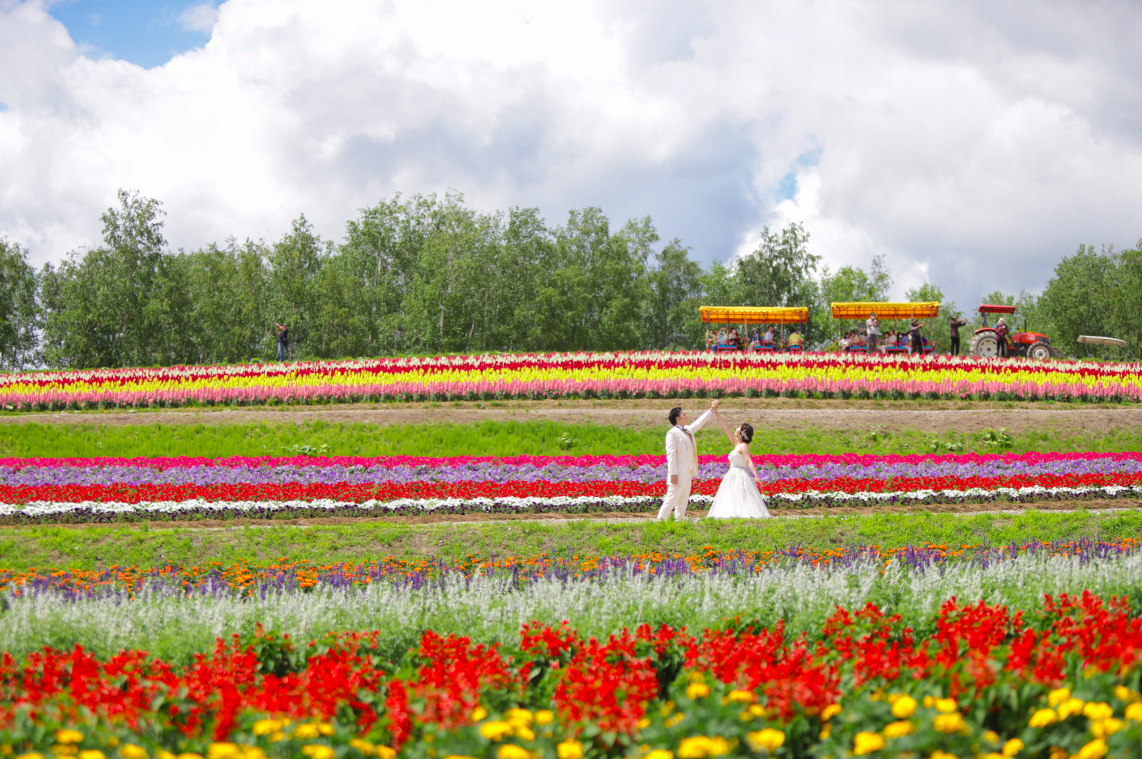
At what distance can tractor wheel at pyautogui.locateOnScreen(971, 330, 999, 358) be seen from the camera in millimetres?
25656

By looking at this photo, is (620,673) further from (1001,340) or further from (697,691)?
(1001,340)

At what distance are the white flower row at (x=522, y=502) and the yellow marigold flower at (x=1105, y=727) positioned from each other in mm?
7873

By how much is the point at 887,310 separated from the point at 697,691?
88.1 ft

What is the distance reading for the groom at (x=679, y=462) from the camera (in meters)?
8.69

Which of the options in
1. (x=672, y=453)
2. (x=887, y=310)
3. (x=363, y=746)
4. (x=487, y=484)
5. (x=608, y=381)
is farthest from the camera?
(x=887, y=310)

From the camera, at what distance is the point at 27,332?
4747 cm

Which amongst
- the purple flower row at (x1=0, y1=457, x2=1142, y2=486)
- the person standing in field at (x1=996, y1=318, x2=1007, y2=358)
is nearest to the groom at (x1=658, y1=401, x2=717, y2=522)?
the purple flower row at (x1=0, y1=457, x2=1142, y2=486)

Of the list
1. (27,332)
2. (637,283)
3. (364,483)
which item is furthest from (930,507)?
(27,332)

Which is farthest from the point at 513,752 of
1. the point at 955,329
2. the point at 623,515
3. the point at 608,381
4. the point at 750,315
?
the point at 750,315

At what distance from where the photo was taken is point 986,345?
2588 cm

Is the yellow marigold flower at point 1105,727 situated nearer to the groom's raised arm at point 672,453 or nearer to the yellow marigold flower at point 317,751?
the yellow marigold flower at point 317,751

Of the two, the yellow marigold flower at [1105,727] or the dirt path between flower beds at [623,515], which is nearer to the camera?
the yellow marigold flower at [1105,727]

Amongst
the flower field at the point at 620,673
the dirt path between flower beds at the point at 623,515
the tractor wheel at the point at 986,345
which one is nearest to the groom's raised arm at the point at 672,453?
the dirt path between flower beds at the point at 623,515

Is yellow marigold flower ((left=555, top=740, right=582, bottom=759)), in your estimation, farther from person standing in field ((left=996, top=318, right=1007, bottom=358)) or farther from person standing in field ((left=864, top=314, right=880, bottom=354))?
person standing in field ((left=996, top=318, right=1007, bottom=358))
